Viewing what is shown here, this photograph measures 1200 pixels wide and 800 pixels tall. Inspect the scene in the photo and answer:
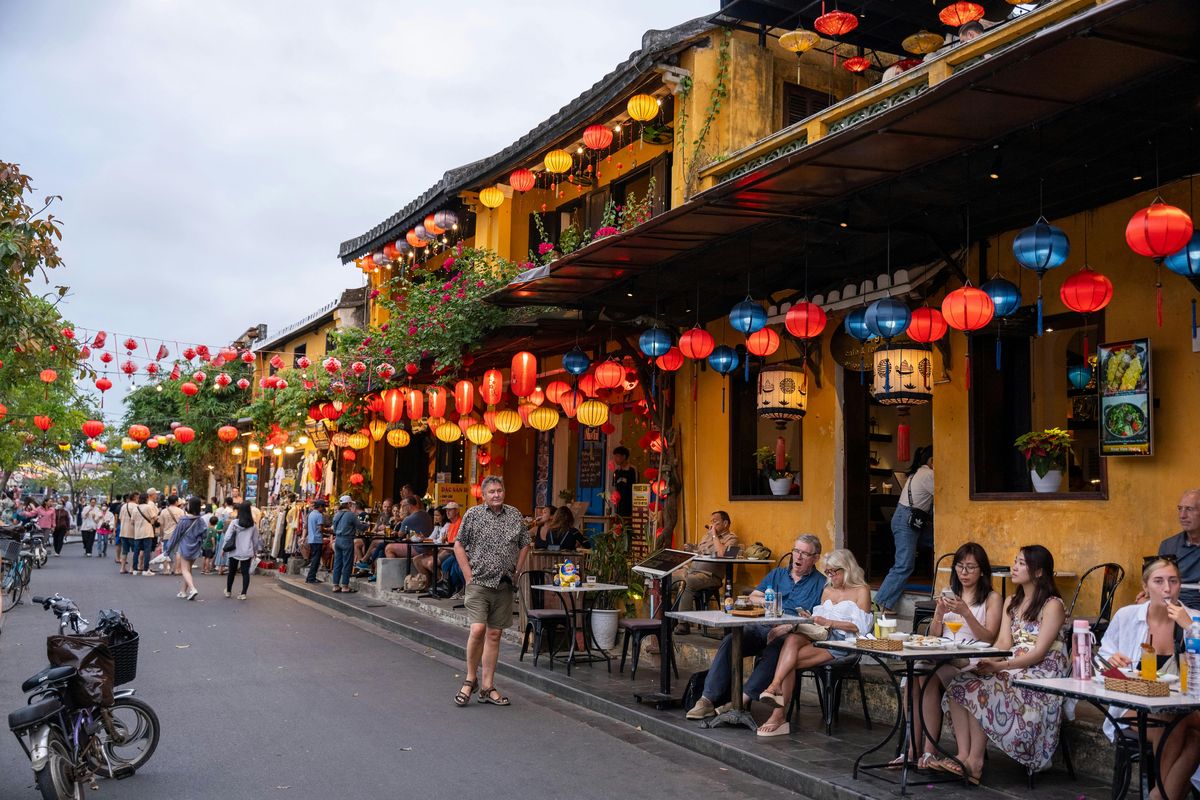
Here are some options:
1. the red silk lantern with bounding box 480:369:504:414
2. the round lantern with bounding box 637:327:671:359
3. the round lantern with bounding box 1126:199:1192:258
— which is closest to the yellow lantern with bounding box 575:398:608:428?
the round lantern with bounding box 637:327:671:359

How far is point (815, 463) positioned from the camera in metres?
12.1

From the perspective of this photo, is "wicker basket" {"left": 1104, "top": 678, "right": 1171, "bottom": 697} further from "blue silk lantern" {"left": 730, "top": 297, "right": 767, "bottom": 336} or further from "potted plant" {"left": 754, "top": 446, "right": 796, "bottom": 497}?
"potted plant" {"left": 754, "top": 446, "right": 796, "bottom": 497}

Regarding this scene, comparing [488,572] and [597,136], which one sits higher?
[597,136]

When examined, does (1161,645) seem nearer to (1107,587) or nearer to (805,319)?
(1107,587)

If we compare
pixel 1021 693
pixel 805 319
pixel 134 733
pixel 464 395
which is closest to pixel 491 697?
pixel 134 733

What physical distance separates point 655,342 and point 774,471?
235cm

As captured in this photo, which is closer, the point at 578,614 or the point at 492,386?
the point at 578,614

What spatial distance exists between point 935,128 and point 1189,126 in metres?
1.72

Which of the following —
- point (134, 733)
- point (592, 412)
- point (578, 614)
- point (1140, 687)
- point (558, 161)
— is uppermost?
point (558, 161)

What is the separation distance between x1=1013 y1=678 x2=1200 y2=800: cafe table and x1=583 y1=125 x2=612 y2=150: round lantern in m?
11.2

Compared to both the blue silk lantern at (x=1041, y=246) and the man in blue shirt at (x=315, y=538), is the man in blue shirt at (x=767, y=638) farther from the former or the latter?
Answer: the man in blue shirt at (x=315, y=538)

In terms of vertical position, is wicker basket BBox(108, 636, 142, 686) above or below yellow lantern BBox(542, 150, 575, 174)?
below

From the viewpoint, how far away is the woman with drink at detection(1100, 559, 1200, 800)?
5559 millimetres

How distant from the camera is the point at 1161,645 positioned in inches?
241
